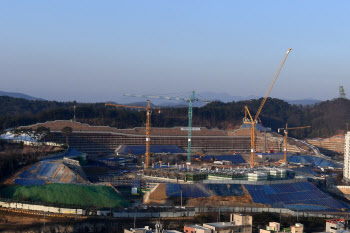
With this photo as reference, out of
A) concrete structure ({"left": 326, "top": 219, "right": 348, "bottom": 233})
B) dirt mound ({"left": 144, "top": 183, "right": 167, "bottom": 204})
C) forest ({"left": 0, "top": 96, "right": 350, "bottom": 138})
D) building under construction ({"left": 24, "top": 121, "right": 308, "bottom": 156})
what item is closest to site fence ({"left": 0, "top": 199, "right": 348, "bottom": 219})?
dirt mound ({"left": 144, "top": 183, "right": 167, "bottom": 204})

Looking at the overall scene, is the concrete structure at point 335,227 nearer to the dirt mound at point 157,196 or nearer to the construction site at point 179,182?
the construction site at point 179,182

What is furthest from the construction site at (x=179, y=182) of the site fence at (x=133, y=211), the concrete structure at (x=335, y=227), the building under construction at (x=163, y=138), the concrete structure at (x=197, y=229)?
the concrete structure at (x=335, y=227)

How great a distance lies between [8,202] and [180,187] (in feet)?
58.8

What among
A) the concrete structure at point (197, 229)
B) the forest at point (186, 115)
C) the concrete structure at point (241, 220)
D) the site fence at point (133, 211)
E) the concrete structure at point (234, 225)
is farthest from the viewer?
the forest at point (186, 115)

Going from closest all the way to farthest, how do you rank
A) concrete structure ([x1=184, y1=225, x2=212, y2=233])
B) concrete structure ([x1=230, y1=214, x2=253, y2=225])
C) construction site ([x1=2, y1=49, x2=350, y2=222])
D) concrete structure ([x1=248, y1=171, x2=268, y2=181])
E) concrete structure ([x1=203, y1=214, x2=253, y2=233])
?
concrete structure ([x1=184, y1=225, x2=212, y2=233])
concrete structure ([x1=203, y1=214, x2=253, y2=233])
concrete structure ([x1=230, y1=214, x2=253, y2=225])
construction site ([x1=2, y1=49, x2=350, y2=222])
concrete structure ([x1=248, y1=171, x2=268, y2=181])

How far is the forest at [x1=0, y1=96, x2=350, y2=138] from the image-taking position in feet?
438

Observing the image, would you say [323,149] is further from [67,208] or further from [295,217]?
[67,208]

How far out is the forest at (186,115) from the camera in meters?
134

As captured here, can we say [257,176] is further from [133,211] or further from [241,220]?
[241,220]

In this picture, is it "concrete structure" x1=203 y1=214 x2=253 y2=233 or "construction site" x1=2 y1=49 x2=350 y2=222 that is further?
"construction site" x1=2 y1=49 x2=350 y2=222

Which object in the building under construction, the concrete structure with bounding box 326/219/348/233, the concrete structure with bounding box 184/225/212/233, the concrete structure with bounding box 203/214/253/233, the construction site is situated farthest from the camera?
the building under construction

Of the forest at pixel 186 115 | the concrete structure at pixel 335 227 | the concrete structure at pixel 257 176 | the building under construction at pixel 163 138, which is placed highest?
the forest at pixel 186 115

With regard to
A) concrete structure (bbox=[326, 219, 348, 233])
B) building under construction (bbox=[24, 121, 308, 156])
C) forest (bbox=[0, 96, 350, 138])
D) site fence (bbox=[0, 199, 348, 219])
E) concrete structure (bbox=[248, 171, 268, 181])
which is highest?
forest (bbox=[0, 96, 350, 138])

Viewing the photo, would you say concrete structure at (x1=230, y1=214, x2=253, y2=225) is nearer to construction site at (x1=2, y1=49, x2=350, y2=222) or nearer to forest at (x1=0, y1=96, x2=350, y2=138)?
construction site at (x1=2, y1=49, x2=350, y2=222)
